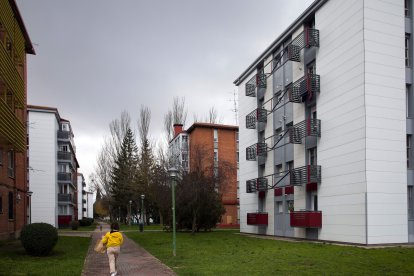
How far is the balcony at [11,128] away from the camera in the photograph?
1978cm

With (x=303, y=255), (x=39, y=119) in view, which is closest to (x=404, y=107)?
(x=303, y=255)

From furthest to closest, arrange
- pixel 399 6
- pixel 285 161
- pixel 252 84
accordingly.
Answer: pixel 252 84
pixel 285 161
pixel 399 6

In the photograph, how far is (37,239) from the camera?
1702 cm

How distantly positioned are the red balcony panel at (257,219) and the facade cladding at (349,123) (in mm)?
2670

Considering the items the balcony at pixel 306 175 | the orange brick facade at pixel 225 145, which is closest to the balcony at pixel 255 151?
the balcony at pixel 306 175

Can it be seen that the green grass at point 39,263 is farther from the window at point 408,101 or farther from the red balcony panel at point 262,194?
the red balcony panel at point 262,194

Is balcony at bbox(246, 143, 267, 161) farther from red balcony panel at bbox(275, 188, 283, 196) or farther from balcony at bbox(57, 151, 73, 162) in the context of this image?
balcony at bbox(57, 151, 73, 162)

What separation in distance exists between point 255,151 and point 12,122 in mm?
17392

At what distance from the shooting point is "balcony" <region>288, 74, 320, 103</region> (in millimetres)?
24516

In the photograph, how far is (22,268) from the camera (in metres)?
13.6

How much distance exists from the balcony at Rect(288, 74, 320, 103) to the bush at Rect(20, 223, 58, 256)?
14.8 m

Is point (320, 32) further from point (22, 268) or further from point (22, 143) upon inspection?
point (22, 268)

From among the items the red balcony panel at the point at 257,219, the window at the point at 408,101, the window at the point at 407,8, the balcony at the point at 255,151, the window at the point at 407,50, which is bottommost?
the red balcony panel at the point at 257,219

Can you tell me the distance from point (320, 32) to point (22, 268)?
61.5 feet
